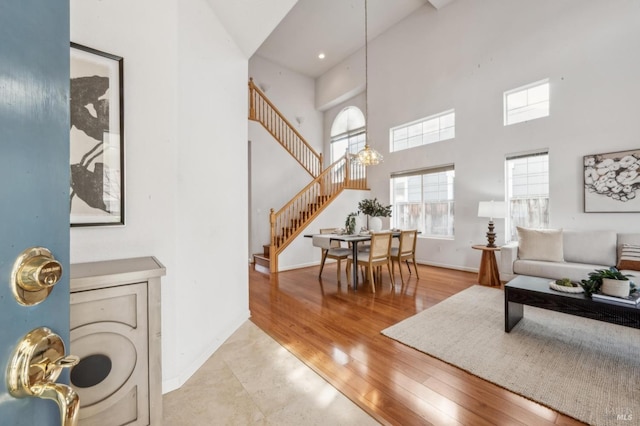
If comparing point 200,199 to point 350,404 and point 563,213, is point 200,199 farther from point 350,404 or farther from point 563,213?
point 563,213

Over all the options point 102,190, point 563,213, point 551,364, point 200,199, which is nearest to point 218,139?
point 200,199

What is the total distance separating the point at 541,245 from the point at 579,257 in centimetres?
44

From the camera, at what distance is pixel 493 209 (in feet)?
14.0

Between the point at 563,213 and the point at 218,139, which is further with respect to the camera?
the point at 563,213

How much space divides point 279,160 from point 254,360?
5.16 metres

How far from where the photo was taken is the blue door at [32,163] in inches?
14.6

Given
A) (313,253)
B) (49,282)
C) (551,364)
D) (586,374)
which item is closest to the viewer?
(49,282)

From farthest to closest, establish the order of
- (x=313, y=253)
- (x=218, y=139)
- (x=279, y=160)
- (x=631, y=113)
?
(x=279, y=160)
(x=313, y=253)
(x=631, y=113)
(x=218, y=139)

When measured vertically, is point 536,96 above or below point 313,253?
above

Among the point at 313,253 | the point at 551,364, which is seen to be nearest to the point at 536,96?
the point at 551,364

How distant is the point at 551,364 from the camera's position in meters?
2.00

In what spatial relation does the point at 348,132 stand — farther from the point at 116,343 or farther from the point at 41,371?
the point at 41,371

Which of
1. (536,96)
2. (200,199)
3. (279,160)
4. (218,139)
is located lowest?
(200,199)

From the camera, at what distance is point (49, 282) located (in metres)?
0.42
